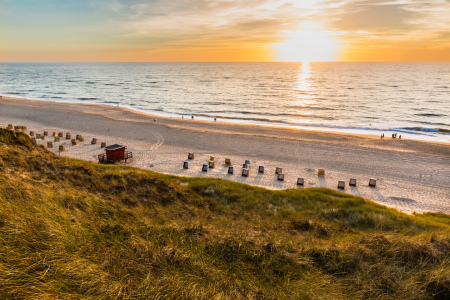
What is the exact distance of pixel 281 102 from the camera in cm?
6412

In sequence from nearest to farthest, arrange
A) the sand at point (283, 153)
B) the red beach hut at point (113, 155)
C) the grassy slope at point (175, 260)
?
1. the grassy slope at point (175, 260)
2. the sand at point (283, 153)
3. the red beach hut at point (113, 155)

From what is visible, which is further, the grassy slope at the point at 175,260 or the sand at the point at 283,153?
the sand at the point at 283,153

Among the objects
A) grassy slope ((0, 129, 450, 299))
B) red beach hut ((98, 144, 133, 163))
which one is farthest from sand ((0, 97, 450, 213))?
grassy slope ((0, 129, 450, 299))

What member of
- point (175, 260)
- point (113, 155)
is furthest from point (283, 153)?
point (175, 260)

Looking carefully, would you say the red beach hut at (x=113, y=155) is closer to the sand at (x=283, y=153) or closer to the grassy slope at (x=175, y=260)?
the sand at (x=283, y=153)

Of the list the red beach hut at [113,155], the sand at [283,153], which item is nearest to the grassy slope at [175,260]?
the sand at [283,153]

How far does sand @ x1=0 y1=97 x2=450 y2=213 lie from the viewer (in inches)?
731

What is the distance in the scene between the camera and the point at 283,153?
26.0 meters

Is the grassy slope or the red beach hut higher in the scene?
the grassy slope

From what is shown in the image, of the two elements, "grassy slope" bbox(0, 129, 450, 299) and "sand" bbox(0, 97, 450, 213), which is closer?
"grassy slope" bbox(0, 129, 450, 299)

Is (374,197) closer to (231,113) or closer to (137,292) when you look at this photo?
(137,292)

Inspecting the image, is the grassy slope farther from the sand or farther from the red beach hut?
the red beach hut

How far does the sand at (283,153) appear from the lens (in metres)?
18.6

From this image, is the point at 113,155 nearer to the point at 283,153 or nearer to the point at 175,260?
the point at 283,153
